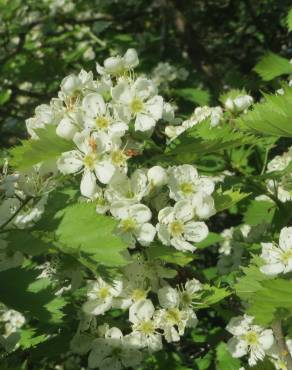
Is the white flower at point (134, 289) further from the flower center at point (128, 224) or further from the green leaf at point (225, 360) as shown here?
the green leaf at point (225, 360)

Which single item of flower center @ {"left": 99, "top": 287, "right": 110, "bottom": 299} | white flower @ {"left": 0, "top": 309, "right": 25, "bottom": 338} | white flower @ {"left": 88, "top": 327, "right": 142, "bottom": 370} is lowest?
white flower @ {"left": 0, "top": 309, "right": 25, "bottom": 338}

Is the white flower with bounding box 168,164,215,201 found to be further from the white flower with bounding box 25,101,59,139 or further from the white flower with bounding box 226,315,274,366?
the white flower with bounding box 226,315,274,366

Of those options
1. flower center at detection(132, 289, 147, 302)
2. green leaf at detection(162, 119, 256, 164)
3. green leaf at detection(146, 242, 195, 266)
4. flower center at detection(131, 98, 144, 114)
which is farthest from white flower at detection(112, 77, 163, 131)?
flower center at detection(132, 289, 147, 302)

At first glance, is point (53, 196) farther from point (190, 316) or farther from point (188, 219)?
point (190, 316)

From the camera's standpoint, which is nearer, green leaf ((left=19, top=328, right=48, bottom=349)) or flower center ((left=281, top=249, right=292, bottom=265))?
flower center ((left=281, top=249, right=292, bottom=265))

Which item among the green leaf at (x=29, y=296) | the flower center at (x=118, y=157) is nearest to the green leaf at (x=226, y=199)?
the flower center at (x=118, y=157)

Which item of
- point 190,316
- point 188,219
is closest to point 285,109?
point 188,219

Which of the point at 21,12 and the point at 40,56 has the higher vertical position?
the point at 21,12
